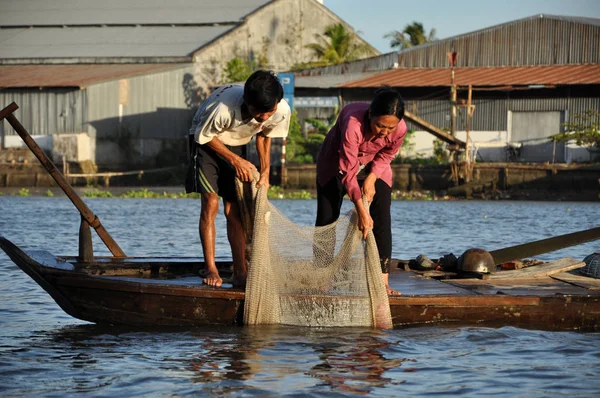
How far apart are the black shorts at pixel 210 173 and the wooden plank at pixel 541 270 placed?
222cm

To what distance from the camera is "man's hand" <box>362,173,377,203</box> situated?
6.40 meters

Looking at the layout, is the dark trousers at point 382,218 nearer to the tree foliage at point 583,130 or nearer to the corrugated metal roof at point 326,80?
the tree foliage at point 583,130

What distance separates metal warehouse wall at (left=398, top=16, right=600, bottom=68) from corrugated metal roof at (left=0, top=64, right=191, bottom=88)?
11184mm

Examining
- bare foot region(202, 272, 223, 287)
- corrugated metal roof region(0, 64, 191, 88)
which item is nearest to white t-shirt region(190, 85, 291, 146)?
bare foot region(202, 272, 223, 287)

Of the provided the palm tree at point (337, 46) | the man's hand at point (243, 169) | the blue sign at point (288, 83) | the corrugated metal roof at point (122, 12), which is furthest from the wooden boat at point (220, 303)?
the corrugated metal roof at point (122, 12)

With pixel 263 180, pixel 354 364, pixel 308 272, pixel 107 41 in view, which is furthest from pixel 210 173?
pixel 107 41

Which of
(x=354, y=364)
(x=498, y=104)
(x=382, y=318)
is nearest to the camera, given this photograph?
(x=354, y=364)

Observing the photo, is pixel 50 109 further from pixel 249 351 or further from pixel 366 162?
pixel 249 351

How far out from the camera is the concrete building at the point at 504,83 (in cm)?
3005

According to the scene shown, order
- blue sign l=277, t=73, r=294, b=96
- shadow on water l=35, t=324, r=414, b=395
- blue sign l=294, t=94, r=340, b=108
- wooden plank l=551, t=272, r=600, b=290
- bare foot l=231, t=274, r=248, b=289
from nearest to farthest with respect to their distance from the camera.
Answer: shadow on water l=35, t=324, r=414, b=395 < bare foot l=231, t=274, r=248, b=289 < wooden plank l=551, t=272, r=600, b=290 < blue sign l=277, t=73, r=294, b=96 < blue sign l=294, t=94, r=340, b=108

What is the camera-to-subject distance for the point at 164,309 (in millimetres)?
6375

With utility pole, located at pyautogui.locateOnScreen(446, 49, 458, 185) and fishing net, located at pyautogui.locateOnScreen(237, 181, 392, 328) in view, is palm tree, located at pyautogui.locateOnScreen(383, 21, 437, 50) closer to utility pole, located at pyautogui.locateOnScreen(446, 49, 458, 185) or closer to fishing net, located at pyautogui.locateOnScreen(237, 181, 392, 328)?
utility pole, located at pyautogui.locateOnScreen(446, 49, 458, 185)

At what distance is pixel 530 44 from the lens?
31891 mm

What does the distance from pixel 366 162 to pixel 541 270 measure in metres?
1.89
